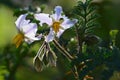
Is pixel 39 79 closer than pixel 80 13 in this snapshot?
No

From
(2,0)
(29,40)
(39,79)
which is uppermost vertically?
(2,0)

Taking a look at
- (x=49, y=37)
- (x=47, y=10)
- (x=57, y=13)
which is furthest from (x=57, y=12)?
(x=47, y=10)

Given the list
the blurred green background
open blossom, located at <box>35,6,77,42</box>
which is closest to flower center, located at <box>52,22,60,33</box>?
open blossom, located at <box>35,6,77,42</box>

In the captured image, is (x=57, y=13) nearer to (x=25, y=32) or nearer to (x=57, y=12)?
(x=57, y=12)

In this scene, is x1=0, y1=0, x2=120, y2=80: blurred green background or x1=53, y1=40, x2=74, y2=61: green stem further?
x1=0, y1=0, x2=120, y2=80: blurred green background

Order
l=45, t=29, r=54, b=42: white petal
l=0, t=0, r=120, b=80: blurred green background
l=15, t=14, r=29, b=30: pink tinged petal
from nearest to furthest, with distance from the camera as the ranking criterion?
1. l=45, t=29, r=54, b=42: white petal
2. l=15, t=14, r=29, b=30: pink tinged petal
3. l=0, t=0, r=120, b=80: blurred green background

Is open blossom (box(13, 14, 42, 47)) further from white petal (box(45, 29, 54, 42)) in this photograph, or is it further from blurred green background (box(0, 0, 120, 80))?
blurred green background (box(0, 0, 120, 80))

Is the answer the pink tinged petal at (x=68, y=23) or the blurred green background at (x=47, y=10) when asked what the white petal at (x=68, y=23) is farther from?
the blurred green background at (x=47, y=10)

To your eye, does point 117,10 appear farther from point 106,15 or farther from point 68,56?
point 68,56

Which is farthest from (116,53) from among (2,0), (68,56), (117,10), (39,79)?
(2,0)
